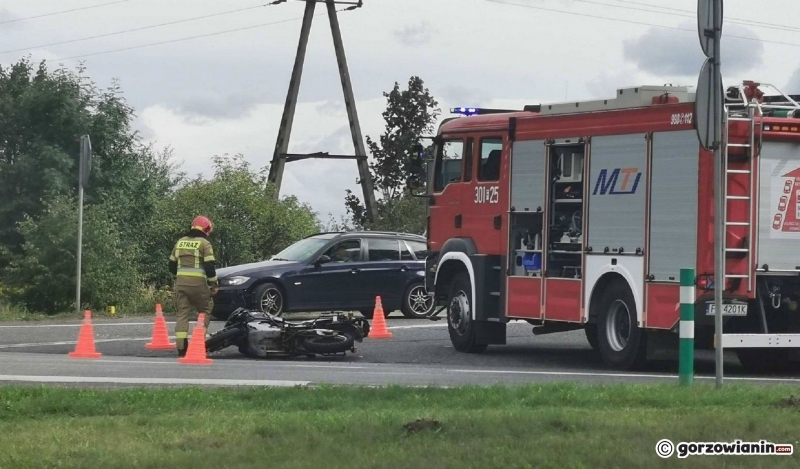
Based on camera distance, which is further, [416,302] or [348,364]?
[416,302]

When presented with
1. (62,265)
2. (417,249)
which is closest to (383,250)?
(417,249)

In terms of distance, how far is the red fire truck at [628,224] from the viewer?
48.8 ft

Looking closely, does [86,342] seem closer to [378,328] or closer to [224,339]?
[224,339]

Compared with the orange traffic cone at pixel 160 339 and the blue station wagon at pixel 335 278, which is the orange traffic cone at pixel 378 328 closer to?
the blue station wagon at pixel 335 278

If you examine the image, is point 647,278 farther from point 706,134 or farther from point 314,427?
point 314,427

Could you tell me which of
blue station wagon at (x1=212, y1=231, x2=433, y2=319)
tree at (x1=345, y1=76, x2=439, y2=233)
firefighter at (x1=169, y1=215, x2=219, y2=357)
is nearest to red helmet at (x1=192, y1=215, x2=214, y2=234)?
firefighter at (x1=169, y1=215, x2=219, y2=357)

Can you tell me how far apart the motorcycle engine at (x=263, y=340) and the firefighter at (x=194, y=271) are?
2.68ft

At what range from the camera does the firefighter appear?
1769 centimetres

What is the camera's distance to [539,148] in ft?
56.3

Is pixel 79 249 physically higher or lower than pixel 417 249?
Answer: lower

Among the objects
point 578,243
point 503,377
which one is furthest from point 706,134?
point 578,243

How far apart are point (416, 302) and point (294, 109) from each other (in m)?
13.5

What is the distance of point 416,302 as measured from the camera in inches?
970
